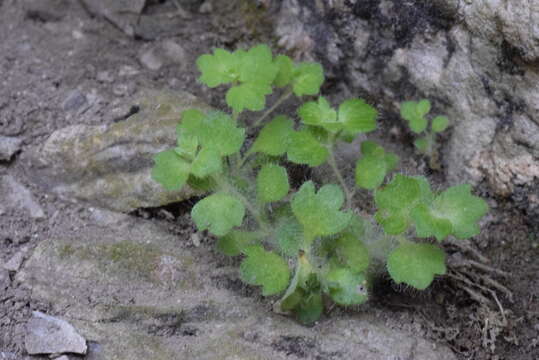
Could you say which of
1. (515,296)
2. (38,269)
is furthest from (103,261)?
(515,296)

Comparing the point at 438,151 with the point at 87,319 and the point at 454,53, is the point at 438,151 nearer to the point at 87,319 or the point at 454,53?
the point at 454,53

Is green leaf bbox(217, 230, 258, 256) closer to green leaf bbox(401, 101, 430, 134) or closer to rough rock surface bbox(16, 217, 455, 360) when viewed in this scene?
rough rock surface bbox(16, 217, 455, 360)

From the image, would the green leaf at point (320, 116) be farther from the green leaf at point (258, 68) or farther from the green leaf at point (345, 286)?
the green leaf at point (345, 286)

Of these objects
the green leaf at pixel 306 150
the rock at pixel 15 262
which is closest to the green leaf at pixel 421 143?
the green leaf at pixel 306 150

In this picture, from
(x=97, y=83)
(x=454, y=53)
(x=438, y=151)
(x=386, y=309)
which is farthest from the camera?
(x=97, y=83)

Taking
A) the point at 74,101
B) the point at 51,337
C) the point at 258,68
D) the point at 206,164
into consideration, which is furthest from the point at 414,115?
the point at 51,337

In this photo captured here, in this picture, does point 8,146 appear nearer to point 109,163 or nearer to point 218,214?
point 109,163
